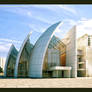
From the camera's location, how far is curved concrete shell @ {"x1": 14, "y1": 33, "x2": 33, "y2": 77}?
115 ft

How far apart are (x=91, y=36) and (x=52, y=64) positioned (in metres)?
13.2

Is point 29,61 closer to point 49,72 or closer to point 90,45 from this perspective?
point 49,72

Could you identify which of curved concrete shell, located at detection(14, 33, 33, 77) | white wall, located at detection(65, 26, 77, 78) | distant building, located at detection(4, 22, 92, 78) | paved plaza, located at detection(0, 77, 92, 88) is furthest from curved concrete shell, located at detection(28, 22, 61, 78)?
paved plaza, located at detection(0, 77, 92, 88)

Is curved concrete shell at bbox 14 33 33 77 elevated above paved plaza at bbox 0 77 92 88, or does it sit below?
above

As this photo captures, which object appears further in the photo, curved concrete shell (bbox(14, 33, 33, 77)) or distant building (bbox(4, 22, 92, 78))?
curved concrete shell (bbox(14, 33, 33, 77))

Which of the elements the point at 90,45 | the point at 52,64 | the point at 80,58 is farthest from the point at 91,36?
the point at 52,64

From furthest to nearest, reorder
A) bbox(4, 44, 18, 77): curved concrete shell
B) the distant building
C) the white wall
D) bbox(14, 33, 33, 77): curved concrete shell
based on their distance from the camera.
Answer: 1. bbox(4, 44, 18, 77): curved concrete shell
2. bbox(14, 33, 33, 77): curved concrete shell
3. the white wall
4. the distant building

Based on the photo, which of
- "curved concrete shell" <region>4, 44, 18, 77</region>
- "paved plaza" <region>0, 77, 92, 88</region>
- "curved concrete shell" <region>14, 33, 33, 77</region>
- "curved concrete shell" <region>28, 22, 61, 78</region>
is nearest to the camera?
"paved plaza" <region>0, 77, 92, 88</region>

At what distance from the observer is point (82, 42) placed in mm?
42906

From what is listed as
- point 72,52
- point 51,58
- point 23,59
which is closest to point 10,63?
point 23,59

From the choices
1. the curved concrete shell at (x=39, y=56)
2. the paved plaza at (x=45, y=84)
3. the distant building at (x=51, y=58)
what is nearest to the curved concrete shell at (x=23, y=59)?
the distant building at (x=51, y=58)

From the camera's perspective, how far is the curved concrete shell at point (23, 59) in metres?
35.1

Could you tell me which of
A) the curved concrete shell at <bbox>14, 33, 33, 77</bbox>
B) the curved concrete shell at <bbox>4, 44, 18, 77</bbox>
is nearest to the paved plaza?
the curved concrete shell at <bbox>14, 33, 33, 77</bbox>

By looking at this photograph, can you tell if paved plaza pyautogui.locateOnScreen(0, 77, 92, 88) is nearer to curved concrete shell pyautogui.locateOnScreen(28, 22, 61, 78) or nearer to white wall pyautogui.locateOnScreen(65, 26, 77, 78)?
curved concrete shell pyautogui.locateOnScreen(28, 22, 61, 78)
